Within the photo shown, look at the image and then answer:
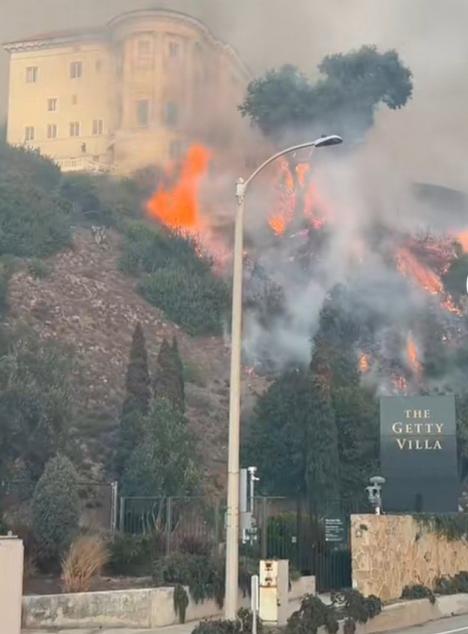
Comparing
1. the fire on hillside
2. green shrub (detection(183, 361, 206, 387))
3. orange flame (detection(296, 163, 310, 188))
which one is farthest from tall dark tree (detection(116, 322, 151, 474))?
orange flame (detection(296, 163, 310, 188))

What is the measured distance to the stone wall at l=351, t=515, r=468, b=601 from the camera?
2602 centimetres

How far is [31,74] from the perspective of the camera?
88.9 m

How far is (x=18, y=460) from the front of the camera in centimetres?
3981

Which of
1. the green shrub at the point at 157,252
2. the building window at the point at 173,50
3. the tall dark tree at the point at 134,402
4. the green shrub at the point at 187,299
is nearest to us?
the tall dark tree at the point at 134,402

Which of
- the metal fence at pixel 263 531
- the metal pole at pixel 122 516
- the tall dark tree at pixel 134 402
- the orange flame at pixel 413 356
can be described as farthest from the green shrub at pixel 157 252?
the metal pole at pixel 122 516

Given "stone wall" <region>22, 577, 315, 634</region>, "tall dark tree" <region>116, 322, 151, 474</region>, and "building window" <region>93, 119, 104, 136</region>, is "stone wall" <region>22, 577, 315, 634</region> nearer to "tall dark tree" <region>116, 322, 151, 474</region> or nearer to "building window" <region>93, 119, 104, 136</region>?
"tall dark tree" <region>116, 322, 151, 474</region>

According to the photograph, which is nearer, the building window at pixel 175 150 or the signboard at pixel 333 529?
the signboard at pixel 333 529

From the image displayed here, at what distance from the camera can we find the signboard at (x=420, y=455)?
100 feet

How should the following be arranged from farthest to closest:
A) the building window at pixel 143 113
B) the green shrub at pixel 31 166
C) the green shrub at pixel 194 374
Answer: the building window at pixel 143 113 → the green shrub at pixel 31 166 → the green shrub at pixel 194 374

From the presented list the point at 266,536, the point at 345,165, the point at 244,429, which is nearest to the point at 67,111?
the point at 345,165

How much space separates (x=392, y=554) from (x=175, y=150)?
62654 mm

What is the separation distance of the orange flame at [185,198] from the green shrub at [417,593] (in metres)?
57.5

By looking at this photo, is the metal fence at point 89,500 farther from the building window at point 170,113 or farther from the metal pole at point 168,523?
the building window at point 170,113

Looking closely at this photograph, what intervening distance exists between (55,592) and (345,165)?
74.1 metres
